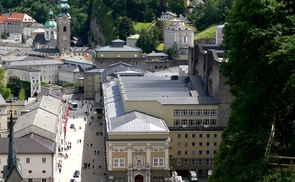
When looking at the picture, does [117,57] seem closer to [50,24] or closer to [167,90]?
[167,90]

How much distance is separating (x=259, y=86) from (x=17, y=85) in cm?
6797

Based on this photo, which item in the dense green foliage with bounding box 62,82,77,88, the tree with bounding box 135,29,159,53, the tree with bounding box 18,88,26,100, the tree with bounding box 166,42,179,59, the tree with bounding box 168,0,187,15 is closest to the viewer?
the tree with bounding box 18,88,26,100

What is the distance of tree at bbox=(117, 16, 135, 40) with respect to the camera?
118 m

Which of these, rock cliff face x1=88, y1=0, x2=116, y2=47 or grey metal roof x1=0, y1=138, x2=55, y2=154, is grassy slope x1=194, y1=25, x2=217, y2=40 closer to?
rock cliff face x1=88, y1=0, x2=116, y2=47

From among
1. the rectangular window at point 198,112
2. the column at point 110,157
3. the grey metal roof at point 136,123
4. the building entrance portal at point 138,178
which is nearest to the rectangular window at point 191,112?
the rectangular window at point 198,112

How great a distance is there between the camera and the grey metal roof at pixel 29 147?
47438 millimetres

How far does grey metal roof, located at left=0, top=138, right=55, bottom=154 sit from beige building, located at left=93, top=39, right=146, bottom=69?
40927mm

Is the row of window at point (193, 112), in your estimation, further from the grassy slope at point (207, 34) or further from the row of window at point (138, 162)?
the grassy slope at point (207, 34)

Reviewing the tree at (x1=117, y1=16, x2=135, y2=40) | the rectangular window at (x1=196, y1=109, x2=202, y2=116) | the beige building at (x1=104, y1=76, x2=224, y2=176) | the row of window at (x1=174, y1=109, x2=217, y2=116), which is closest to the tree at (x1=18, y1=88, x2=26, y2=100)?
the beige building at (x1=104, y1=76, x2=224, y2=176)

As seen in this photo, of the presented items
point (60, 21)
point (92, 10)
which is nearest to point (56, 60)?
point (60, 21)

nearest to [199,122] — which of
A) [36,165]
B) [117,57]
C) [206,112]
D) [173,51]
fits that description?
[206,112]

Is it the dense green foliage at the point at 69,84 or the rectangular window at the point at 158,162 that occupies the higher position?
the rectangular window at the point at 158,162

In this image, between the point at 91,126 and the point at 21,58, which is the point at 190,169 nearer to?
the point at 91,126

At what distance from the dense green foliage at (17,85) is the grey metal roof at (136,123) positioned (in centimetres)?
3815
